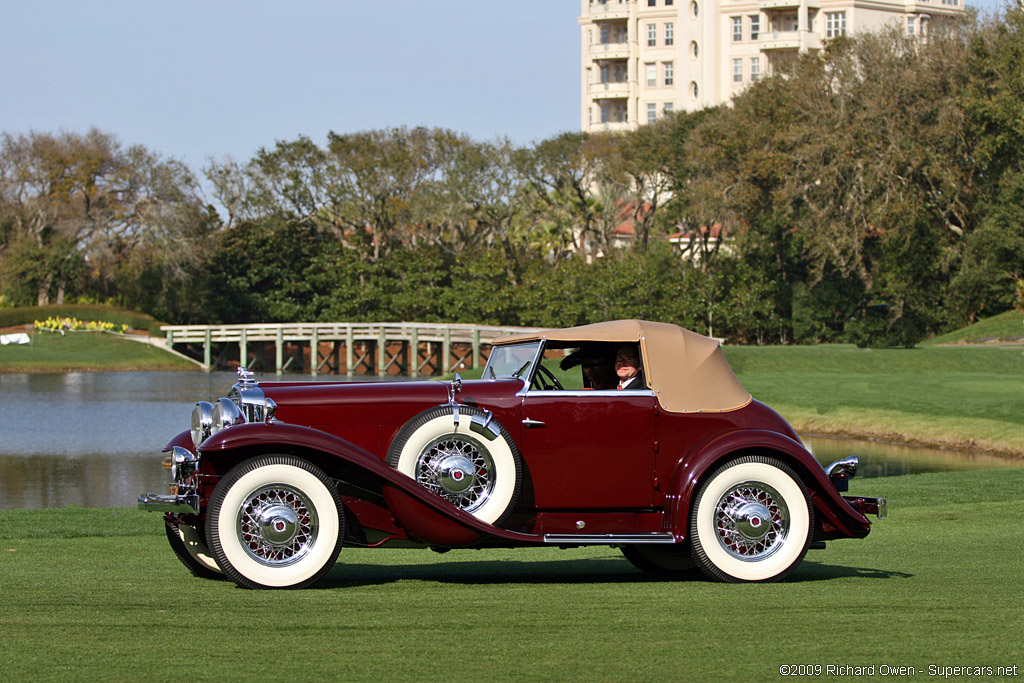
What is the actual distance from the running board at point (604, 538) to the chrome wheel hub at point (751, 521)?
39 cm

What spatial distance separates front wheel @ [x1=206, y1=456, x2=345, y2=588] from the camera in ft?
23.8

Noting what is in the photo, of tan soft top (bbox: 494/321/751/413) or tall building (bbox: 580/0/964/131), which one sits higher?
tall building (bbox: 580/0/964/131)

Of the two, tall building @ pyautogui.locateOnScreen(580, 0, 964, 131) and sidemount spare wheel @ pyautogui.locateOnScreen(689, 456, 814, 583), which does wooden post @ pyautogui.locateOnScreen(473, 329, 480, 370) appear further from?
sidemount spare wheel @ pyautogui.locateOnScreen(689, 456, 814, 583)

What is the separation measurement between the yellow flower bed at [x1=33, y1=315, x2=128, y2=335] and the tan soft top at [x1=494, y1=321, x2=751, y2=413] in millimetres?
60970

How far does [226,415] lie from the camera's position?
7.75m

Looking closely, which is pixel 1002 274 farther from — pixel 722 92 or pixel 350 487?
pixel 722 92

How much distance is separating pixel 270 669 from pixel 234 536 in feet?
6.93

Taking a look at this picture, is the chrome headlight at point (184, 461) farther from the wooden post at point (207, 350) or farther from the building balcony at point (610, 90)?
the building balcony at point (610, 90)

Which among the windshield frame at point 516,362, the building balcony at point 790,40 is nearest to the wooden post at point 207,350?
the building balcony at point 790,40

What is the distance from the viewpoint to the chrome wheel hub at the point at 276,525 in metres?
7.31

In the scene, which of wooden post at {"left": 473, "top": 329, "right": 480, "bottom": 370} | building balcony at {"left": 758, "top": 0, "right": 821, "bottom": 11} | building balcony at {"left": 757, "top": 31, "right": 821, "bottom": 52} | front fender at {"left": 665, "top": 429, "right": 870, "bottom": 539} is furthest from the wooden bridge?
front fender at {"left": 665, "top": 429, "right": 870, "bottom": 539}

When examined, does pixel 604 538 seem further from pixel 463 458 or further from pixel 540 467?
pixel 463 458

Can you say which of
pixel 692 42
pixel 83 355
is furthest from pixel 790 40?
pixel 83 355

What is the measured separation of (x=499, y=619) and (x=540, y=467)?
1.70m
